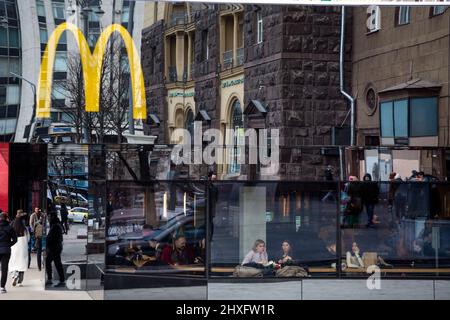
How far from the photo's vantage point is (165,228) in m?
11.5

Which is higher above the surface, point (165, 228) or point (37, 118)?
point (37, 118)

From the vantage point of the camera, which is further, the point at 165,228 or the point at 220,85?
the point at 165,228

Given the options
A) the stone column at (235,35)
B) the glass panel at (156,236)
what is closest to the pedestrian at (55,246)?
the glass panel at (156,236)

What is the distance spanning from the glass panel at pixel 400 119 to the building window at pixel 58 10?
330cm

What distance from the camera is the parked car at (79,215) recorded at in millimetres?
11852

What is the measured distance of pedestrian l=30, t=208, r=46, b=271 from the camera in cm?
1131

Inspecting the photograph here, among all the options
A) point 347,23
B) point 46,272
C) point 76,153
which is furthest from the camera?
point 46,272

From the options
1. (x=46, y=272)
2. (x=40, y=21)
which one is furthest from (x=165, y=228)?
(x=40, y=21)

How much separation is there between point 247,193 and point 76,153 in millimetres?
1842

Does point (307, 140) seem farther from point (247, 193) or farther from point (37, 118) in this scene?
point (37, 118)

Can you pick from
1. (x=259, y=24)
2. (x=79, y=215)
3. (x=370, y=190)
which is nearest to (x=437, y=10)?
(x=259, y=24)

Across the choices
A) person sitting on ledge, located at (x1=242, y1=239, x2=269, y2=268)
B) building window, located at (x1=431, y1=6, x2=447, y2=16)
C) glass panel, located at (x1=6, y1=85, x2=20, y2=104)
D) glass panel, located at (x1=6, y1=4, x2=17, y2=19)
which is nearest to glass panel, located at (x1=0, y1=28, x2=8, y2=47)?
glass panel, located at (x1=6, y1=4, x2=17, y2=19)

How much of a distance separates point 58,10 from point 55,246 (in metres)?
2.71

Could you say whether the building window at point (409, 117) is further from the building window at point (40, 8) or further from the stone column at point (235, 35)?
the building window at point (40, 8)
